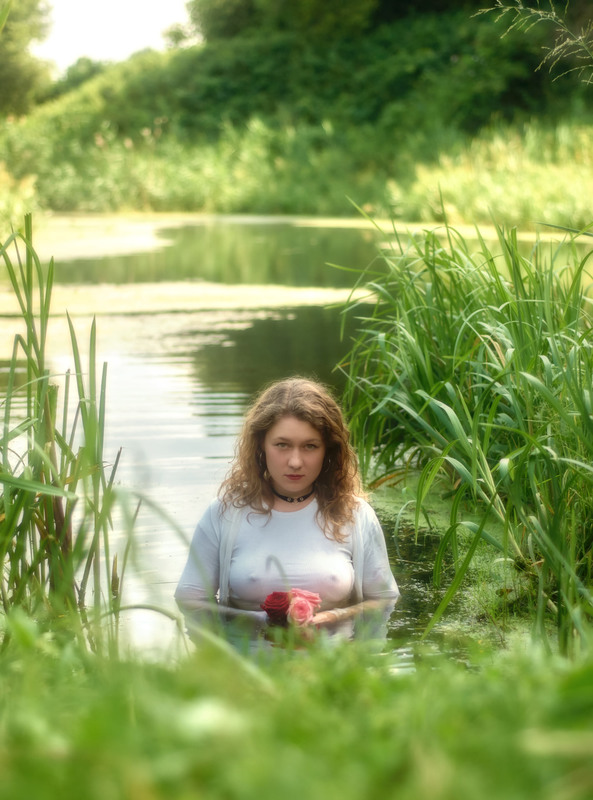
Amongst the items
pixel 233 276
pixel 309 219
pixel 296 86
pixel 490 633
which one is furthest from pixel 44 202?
pixel 490 633

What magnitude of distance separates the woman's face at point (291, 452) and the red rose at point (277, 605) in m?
0.34

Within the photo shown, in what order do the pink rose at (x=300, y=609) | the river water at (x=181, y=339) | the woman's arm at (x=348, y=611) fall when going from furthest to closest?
the river water at (x=181, y=339) → the woman's arm at (x=348, y=611) → the pink rose at (x=300, y=609)

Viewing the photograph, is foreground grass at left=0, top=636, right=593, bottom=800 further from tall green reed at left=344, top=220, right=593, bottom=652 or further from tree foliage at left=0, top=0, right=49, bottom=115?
tree foliage at left=0, top=0, right=49, bottom=115

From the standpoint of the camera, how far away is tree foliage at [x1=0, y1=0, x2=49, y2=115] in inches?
938

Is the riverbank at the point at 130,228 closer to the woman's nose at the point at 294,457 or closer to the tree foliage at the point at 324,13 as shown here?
the woman's nose at the point at 294,457

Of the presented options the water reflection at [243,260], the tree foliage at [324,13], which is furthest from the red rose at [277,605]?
the tree foliage at [324,13]

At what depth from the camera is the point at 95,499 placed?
90.3 inches

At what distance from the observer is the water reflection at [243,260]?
410 inches

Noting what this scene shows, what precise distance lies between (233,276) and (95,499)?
27.6 feet

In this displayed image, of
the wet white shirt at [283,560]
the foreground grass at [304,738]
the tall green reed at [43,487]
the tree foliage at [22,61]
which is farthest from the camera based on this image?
the tree foliage at [22,61]

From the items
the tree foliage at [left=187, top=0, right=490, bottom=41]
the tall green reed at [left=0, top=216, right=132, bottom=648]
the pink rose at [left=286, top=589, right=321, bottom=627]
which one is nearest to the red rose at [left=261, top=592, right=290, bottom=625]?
the pink rose at [left=286, top=589, right=321, bottom=627]

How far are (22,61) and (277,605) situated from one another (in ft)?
79.1

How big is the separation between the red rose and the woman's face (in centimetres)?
34

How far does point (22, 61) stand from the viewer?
80.7 ft
